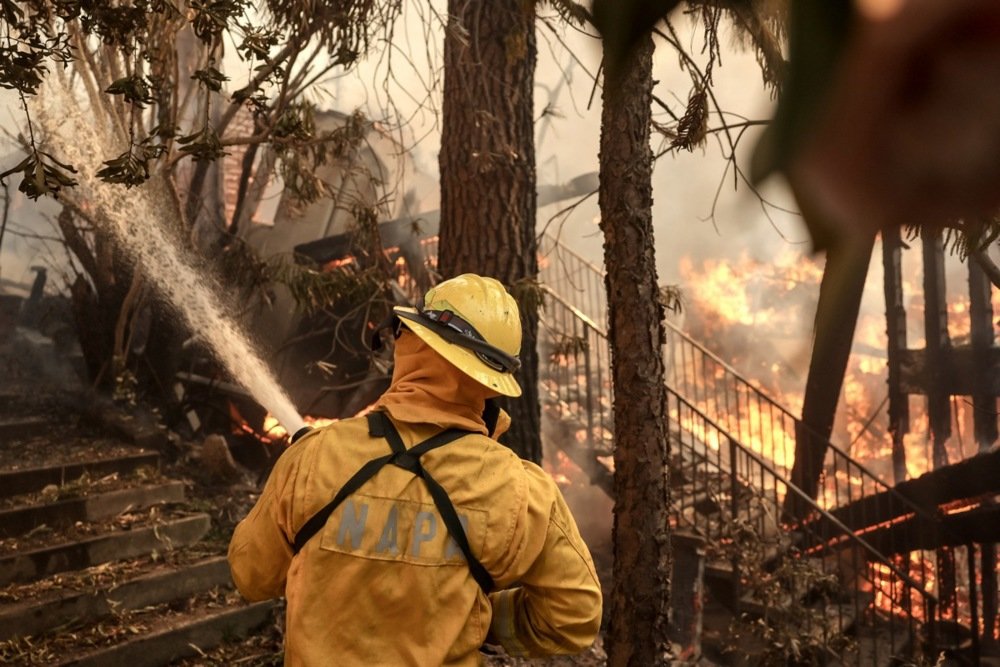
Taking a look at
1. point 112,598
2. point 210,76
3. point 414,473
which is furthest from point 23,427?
point 414,473

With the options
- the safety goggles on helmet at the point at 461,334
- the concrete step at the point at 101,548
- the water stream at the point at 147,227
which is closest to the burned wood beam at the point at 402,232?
the water stream at the point at 147,227

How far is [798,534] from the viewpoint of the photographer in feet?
25.6

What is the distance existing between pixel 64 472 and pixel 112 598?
5.44ft

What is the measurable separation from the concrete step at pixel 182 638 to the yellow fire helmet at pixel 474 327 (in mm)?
3219

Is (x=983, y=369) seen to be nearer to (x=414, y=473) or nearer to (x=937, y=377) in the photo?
(x=937, y=377)

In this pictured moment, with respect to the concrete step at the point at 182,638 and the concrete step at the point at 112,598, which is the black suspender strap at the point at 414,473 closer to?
the concrete step at the point at 182,638

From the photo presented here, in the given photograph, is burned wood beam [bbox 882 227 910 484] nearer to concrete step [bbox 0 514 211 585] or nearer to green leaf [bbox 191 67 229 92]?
green leaf [bbox 191 67 229 92]

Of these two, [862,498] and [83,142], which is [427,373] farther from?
[862,498]

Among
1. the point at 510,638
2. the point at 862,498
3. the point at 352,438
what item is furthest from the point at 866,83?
the point at 862,498

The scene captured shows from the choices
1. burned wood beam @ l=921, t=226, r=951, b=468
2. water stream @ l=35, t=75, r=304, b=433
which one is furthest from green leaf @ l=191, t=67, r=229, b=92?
burned wood beam @ l=921, t=226, r=951, b=468

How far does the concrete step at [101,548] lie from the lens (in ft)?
16.1

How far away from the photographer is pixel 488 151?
512 cm

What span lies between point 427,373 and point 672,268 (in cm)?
765

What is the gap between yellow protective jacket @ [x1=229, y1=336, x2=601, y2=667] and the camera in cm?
219
